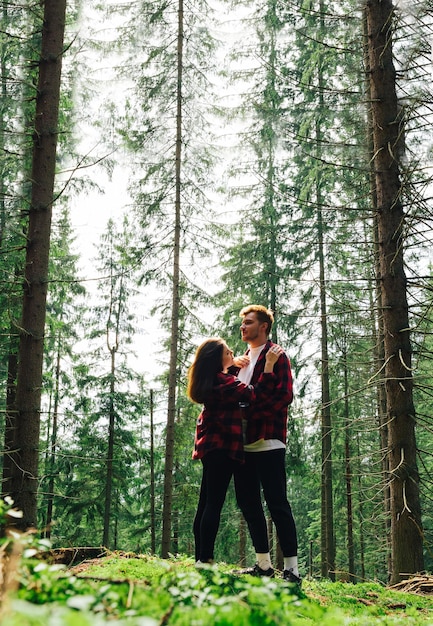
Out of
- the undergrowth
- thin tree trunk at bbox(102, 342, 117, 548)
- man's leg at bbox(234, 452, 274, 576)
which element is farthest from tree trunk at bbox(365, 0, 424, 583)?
thin tree trunk at bbox(102, 342, 117, 548)

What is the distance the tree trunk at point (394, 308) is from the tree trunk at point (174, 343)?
237 inches

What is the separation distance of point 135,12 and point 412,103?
9.10 meters

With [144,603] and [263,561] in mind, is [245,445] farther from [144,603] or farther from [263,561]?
[144,603]

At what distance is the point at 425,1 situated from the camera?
5922 millimetres

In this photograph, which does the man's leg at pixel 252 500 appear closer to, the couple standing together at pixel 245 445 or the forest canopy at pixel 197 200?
the couple standing together at pixel 245 445

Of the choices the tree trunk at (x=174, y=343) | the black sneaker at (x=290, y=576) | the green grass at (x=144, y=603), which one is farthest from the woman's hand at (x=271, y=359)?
the tree trunk at (x=174, y=343)

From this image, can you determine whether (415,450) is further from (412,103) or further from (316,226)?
(316,226)

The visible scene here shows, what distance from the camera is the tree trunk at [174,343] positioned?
1107 cm

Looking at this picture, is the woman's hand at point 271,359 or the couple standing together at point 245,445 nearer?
the couple standing together at point 245,445

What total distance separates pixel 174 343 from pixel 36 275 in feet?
20.5

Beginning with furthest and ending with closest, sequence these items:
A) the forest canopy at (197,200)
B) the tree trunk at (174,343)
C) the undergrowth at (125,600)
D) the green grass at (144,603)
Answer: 1. the tree trunk at (174,343)
2. the forest canopy at (197,200)
3. the undergrowth at (125,600)
4. the green grass at (144,603)

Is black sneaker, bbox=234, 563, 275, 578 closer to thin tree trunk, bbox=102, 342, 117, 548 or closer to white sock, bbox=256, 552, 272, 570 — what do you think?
white sock, bbox=256, 552, 272, 570

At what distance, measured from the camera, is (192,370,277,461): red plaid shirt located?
4371 mm

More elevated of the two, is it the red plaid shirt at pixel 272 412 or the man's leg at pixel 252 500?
the red plaid shirt at pixel 272 412
